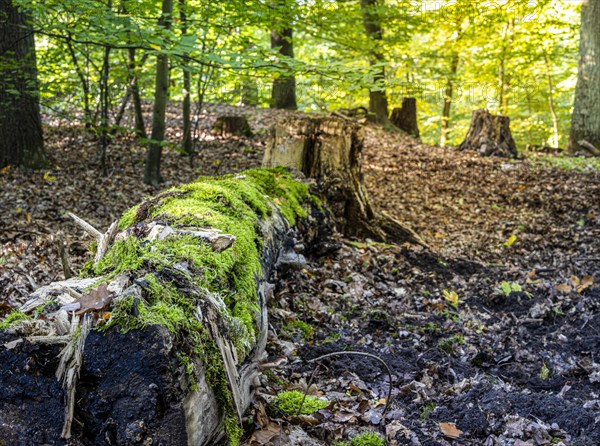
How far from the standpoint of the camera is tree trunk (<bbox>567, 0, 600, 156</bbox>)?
1216cm

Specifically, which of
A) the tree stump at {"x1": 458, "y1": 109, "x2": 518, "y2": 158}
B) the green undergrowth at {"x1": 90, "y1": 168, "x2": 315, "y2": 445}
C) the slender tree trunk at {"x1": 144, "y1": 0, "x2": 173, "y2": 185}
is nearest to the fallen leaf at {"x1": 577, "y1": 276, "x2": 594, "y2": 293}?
the green undergrowth at {"x1": 90, "y1": 168, "x2": 315, "y2": 445}

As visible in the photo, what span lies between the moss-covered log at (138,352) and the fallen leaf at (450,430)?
115cm

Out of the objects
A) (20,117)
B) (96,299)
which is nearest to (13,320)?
(96,299)

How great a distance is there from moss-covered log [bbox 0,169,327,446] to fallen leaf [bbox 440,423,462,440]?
1.15 m

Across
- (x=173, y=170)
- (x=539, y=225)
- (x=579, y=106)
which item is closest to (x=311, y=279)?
(x=539, y=225)

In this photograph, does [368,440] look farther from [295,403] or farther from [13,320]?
[13,320]

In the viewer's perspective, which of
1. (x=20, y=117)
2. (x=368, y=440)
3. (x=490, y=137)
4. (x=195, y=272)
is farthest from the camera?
(x=490, y=137)

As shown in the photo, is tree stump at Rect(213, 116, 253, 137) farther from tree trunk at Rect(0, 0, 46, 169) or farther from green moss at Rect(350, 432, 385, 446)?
green moss at Rect(350, 432, 385, 446)

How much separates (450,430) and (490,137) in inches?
454

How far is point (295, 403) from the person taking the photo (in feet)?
9.03

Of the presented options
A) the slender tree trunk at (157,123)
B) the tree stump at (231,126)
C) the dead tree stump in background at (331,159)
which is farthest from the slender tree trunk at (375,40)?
the dead tree stump in background at (331,159)

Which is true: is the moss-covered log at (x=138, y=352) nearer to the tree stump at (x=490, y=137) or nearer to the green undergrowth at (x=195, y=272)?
the green undergrowth at (x=195, y=272)

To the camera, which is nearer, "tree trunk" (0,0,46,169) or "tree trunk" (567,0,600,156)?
"tree trunk" (0,0,46,169)

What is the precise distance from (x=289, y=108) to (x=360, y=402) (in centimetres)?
1402
